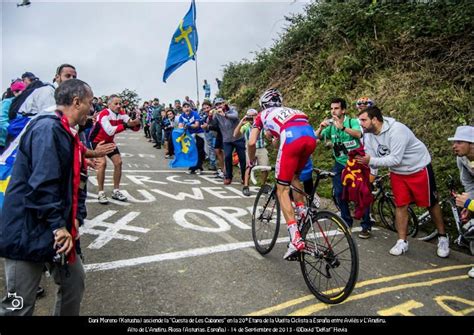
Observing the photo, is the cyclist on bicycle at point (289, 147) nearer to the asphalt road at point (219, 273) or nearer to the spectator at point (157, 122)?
the asphalt road at point (219, 273)

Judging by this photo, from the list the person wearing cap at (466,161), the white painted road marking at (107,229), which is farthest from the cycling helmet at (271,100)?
the white painted road marking at (107,229)

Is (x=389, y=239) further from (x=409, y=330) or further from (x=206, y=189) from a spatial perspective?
(x=206, y=189)

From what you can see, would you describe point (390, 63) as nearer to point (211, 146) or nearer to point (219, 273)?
point (211, 146)

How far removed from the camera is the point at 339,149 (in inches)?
213

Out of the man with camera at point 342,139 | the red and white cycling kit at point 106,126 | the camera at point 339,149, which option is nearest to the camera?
the man with camera at point 342,139

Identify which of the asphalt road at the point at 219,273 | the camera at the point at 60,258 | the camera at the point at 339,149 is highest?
the camera at the point at 339,149

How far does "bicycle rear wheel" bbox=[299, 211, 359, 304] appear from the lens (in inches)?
126

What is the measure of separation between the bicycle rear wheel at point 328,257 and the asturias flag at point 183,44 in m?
11.7

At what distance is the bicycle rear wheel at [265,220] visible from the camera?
4.56m

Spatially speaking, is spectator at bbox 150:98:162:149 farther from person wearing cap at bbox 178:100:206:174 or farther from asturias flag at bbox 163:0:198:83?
person wearing cap at bbox 178:100:206:174

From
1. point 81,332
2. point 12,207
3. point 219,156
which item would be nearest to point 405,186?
point 81,332

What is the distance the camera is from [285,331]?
114 inches

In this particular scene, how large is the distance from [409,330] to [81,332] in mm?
2797

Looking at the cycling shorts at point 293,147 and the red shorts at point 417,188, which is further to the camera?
the red shorts at point 417,188
